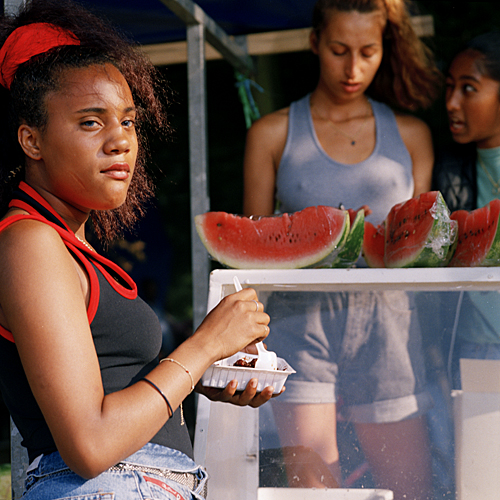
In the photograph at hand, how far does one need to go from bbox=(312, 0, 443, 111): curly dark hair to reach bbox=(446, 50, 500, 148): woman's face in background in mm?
201

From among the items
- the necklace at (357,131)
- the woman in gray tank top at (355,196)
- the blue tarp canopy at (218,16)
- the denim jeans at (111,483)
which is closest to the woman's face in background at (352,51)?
the woman in gray tank top at (355,196)

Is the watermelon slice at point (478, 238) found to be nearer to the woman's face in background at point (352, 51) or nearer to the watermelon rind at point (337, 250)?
the watermelon rind at point (337, 250)

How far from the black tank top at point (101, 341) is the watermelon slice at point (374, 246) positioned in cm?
91

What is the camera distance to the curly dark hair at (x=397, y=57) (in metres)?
2.48

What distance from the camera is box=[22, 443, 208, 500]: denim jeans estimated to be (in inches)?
40.7

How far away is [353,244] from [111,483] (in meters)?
1.01

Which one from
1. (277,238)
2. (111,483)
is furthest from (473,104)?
(111,483)

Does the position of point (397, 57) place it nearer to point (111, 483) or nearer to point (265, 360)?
point (265, 360)

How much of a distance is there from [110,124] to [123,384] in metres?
0.56

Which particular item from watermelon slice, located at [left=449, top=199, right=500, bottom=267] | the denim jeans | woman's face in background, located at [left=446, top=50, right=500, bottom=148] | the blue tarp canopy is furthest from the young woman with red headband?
woman's face in background, located at [left=446, top=50, right=500, bottom=148]

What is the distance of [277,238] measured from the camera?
180 cm

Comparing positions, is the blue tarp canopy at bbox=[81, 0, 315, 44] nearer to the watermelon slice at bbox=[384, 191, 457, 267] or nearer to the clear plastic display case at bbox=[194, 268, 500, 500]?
the watermelon slice at bbox=[384, 191, 457, 267]

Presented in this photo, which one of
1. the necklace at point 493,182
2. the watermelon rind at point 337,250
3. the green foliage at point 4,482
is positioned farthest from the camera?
the green foliage at point 4,482

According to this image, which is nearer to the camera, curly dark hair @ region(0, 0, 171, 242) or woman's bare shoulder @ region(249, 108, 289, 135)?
curly dark hair @ region(0, 0, 171, 242)
